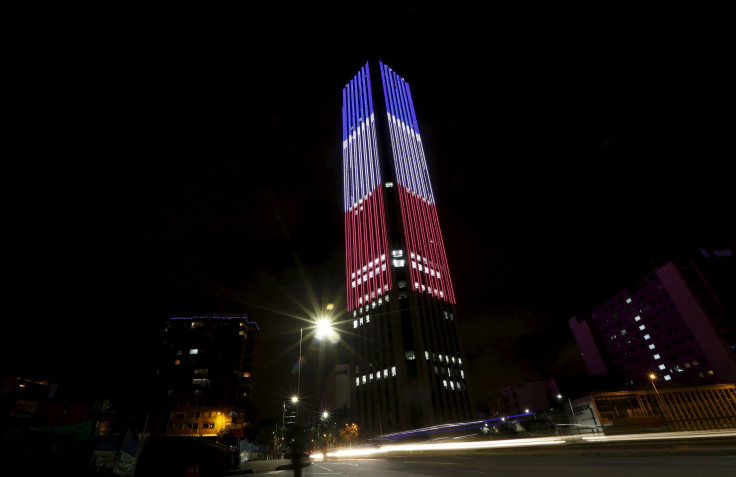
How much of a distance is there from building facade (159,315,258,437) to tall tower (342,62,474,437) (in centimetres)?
4160

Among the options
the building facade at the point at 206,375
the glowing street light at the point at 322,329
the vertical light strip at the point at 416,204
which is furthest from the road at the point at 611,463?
the building facade at the point at 206,375

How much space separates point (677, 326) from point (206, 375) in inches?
5779

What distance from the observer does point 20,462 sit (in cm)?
1178

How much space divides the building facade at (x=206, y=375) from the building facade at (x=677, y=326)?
11208 centimetres

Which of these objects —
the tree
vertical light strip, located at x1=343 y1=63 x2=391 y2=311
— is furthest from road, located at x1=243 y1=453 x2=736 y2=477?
the tree

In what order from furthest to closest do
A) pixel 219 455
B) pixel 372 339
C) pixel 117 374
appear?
1. pixel 372 339
2. pixel 117 374
3. pixel 219 455

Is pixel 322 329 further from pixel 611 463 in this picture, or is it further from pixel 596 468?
pixel 611 463

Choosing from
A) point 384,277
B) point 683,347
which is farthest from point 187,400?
point 683,347

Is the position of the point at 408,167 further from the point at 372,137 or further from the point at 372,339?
the point at 372,339

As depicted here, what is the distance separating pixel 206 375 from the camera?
324 ft

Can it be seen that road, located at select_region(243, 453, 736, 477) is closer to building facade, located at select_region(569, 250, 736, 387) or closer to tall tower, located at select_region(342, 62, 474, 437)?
tall tower, located at select_region(342, 62, 474, 437)

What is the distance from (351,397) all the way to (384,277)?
32.5 metres

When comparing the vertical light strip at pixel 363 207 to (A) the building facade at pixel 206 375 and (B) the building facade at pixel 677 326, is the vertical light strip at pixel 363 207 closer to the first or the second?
(A) the building facade at pixel 206 375

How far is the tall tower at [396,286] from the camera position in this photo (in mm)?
73688
